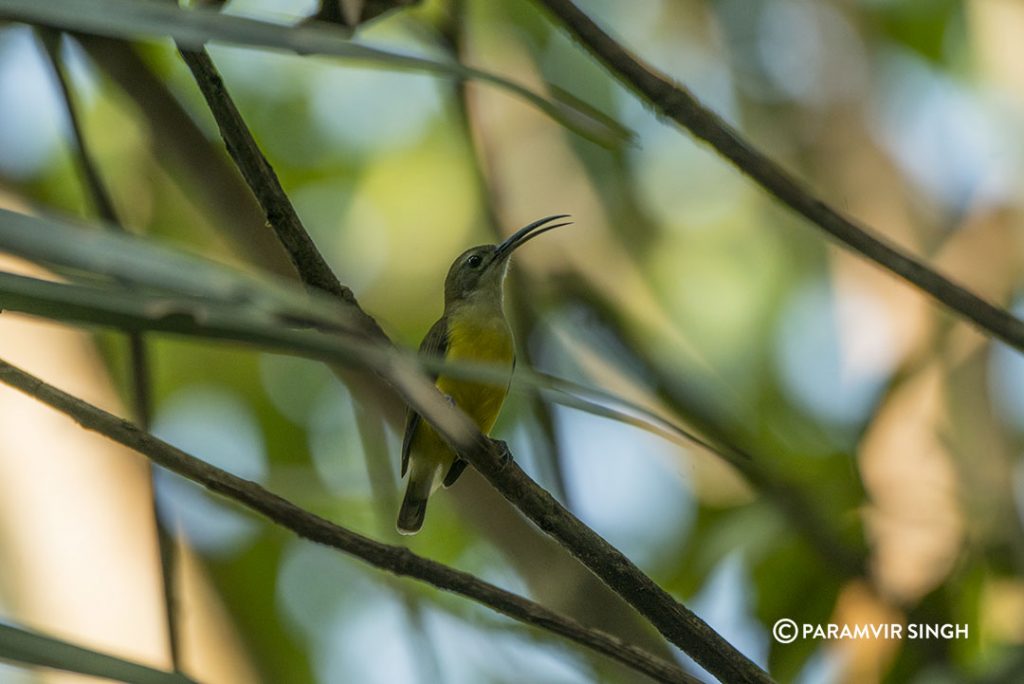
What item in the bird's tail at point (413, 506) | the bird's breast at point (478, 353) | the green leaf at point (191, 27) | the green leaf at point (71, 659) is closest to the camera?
the green leaf at point (191, 27)

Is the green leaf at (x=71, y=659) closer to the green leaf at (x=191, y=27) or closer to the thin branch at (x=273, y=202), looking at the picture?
the green leaf at (x=191, y=27)

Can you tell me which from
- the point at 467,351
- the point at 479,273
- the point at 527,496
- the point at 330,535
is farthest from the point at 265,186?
the point at 479,273

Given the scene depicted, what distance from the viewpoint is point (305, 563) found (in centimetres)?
640

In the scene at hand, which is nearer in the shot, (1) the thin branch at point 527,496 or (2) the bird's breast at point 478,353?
(1) the thin branch at point 527,496

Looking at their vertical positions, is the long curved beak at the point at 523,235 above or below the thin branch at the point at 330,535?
above

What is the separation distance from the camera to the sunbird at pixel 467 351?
17.9ft

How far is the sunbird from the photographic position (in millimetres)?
5469

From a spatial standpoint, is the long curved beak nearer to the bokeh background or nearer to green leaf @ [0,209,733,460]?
the bokeh background

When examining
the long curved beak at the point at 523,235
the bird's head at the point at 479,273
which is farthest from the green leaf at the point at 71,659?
the bird's head at the point at 479,273

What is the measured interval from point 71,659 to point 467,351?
175 inches

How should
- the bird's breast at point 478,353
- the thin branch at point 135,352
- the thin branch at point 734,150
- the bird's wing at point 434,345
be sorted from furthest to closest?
1. the bird's wing at point 434,345
2. the bird's breast at point 478,353
3. the thin branch at point 135,352
4. the thin branch at point 734,150

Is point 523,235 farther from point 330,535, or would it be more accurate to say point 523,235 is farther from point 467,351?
point 330,535

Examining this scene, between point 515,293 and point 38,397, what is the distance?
3.51 metres

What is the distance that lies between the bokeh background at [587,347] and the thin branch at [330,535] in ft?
2.50
